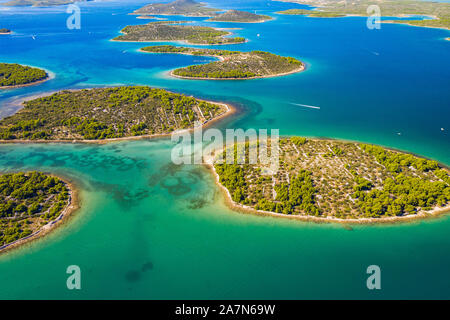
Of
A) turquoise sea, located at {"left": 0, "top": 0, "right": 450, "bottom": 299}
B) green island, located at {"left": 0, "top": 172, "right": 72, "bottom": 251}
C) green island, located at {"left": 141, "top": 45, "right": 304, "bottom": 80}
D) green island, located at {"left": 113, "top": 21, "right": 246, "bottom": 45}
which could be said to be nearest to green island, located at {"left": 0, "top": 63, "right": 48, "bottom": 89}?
turquoise sea, located at {"left": 0, "top": 0, "right": 450, "bottom": 299}

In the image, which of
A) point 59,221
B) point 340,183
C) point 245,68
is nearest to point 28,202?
point 59,221

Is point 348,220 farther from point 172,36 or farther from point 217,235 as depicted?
point 172,36

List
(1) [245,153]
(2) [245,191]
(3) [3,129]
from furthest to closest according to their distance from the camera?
(3) [3,129]
(1) [245,153]
(2) [245,191]

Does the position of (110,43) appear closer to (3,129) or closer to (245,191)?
(3,129)

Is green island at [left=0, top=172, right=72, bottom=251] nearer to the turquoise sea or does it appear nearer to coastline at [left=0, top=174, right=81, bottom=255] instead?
coastline at [left=0, top=174, right=81, bottom=255]

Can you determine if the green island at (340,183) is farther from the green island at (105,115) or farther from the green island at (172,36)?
the green island at (172,36)

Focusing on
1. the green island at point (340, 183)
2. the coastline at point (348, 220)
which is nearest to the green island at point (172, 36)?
the green island at point (340, 183)
